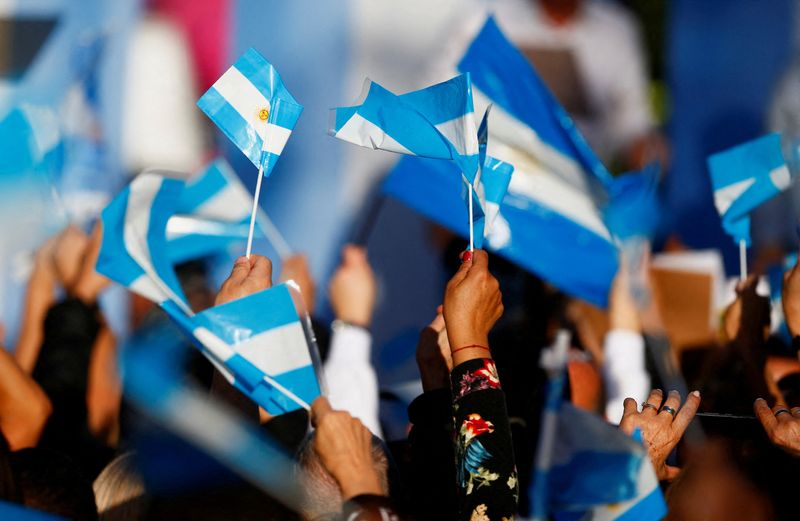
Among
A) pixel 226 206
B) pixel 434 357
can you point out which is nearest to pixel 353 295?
pixel 226 206

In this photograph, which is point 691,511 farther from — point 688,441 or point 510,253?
point 510,253

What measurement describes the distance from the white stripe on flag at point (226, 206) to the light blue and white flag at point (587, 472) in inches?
48.6

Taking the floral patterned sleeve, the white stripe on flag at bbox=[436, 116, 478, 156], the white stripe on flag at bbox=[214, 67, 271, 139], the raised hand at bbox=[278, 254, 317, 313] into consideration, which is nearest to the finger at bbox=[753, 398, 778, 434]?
the floral patterned sleeve

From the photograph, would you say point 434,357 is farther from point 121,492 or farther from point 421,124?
point 121,492

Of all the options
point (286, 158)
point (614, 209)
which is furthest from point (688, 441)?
point (286, 158)

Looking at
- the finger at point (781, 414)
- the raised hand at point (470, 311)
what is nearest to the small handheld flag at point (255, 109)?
the raised hand at point (470, 311)

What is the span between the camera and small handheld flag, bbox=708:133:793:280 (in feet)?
8.26

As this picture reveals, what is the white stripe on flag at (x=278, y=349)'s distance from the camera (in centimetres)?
198

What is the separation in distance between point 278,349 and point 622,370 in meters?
1.02

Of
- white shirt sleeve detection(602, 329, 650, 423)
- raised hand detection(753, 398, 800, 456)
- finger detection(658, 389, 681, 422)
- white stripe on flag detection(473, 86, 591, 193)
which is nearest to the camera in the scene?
raised hand detection(753, 398, 800, 456)

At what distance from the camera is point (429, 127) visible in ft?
6.80

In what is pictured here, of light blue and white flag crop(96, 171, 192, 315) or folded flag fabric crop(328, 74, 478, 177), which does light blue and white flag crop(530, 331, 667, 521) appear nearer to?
folded flag fabric crop(328, 74, 478, 177)

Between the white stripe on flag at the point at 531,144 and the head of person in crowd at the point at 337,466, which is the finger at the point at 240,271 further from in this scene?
the white stripe on flag at the point at 531,144

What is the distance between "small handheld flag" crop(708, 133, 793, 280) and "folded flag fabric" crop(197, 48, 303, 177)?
108 cm
